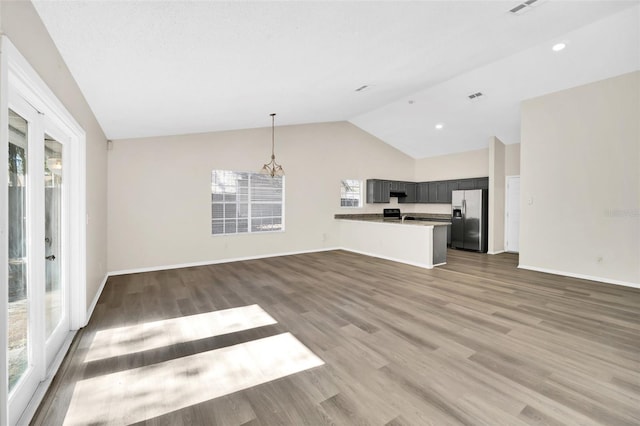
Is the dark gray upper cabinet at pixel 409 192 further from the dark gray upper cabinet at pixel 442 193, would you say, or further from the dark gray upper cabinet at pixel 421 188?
the dark gray upper cabinet at pixel 442 193

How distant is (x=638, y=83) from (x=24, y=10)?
22.1ft

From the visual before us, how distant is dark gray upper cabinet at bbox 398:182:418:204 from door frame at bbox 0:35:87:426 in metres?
7.97

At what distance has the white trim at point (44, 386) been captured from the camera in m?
1.65

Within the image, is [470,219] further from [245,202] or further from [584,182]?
[245,202]

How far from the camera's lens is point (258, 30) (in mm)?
2113

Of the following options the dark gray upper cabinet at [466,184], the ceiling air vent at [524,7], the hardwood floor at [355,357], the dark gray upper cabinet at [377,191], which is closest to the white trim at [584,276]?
the hardwood floor at [355,357]

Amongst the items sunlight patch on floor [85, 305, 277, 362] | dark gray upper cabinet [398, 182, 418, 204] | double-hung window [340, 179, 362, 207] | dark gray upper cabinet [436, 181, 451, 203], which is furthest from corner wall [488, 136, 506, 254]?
sunlight patch on floor [85, 305, 277, 362]

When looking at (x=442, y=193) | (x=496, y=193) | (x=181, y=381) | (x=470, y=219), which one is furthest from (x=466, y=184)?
(x=181, y=381)

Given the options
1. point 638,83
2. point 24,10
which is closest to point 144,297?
point 24,10

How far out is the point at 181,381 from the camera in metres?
2.02

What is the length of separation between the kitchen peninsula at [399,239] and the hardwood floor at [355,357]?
4.35 feet

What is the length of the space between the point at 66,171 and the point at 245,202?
3.76 meters

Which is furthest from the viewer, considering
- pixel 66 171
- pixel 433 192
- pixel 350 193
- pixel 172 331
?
pixel 433 192

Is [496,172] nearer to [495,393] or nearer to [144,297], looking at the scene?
[495,393]
